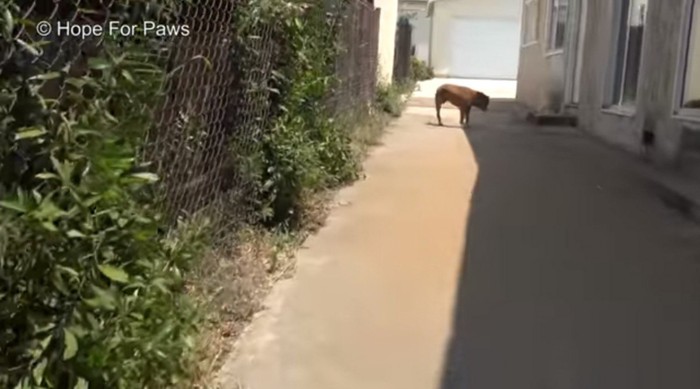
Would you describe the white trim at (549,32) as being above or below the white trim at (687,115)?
above

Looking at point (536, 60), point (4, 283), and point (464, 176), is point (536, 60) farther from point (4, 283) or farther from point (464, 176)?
point (4, 283)

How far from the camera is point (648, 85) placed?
849cm

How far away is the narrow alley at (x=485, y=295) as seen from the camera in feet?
10.6

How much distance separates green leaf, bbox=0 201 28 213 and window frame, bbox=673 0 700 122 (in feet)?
21.1

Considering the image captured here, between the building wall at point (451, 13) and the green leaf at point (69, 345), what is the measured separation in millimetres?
28962

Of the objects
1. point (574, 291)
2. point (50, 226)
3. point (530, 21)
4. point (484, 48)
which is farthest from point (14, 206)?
point (484, 48)

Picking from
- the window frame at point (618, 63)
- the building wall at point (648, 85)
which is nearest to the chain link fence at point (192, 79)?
the building wall at point (648, 85)

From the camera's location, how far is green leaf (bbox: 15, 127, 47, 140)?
2074mm

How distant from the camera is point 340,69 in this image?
728 cm

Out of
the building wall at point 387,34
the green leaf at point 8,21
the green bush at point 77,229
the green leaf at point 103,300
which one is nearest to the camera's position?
the green leaf at point 8,21

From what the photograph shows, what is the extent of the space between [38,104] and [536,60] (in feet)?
51.5

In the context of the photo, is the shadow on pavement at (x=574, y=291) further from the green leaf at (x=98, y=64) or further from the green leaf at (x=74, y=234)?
the green leaf at (x=98, y=64)

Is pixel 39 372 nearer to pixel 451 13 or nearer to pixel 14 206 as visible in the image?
pixel 14 206

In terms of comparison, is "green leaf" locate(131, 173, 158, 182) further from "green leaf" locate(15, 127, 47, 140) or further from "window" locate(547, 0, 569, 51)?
"window" locate(547, 0, 569, 51)
